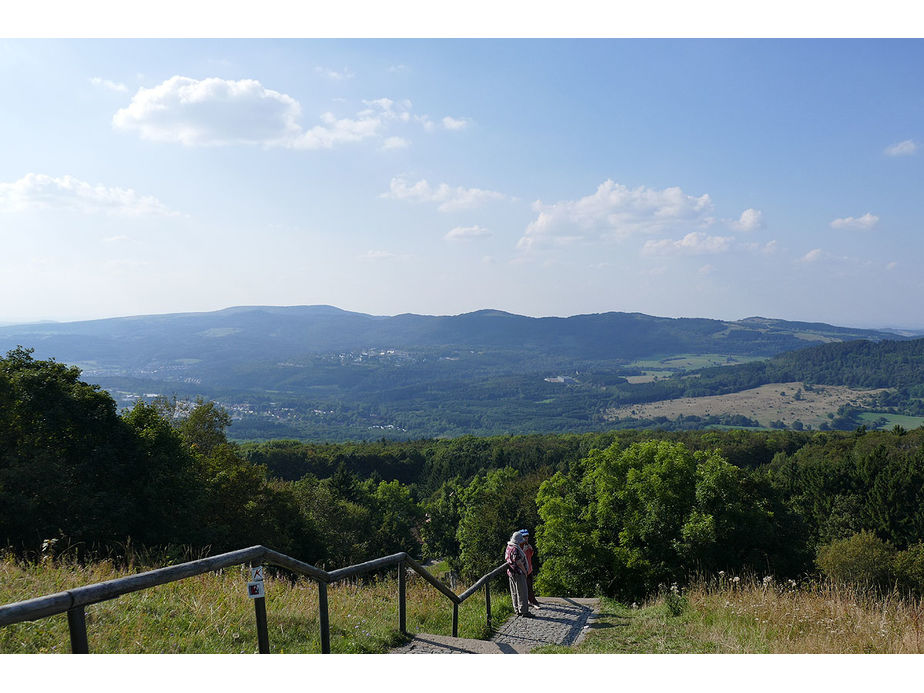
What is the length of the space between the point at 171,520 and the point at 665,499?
57.4 feet

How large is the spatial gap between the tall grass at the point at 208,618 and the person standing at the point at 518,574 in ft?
4.16

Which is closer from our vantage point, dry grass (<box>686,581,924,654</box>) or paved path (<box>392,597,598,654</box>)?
dry grass (<box>686,581,924,654</box>)

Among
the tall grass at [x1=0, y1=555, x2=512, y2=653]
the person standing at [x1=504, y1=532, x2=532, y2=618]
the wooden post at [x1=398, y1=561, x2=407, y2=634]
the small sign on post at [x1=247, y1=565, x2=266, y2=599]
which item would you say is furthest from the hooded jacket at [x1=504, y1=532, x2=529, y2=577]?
the small sign on post at [x1=247, y1=565, x2=266, y2=599]

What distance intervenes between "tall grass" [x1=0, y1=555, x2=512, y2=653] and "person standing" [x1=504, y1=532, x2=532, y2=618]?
1268mm

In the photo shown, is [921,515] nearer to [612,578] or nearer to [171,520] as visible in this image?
[612,578]

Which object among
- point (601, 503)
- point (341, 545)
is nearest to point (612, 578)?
point (601, 503)

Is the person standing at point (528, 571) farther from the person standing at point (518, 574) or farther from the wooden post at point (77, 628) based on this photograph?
the wooden post at point (77, 628)

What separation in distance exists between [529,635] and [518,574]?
1.54 metres

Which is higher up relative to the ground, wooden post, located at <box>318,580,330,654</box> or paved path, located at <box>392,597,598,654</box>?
wooden post, located at <box>318,580,330,654</box>

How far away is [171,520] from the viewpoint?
1794 centimetres

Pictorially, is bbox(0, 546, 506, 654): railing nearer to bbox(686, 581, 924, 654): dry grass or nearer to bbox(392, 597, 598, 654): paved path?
bbox(392, 597, 598, 654): paved path

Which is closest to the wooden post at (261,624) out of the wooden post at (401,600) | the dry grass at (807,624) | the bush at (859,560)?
the wooden post at (401,600)

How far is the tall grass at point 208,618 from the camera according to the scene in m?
4.43

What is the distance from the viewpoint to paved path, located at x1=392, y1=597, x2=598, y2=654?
19.3 ft
